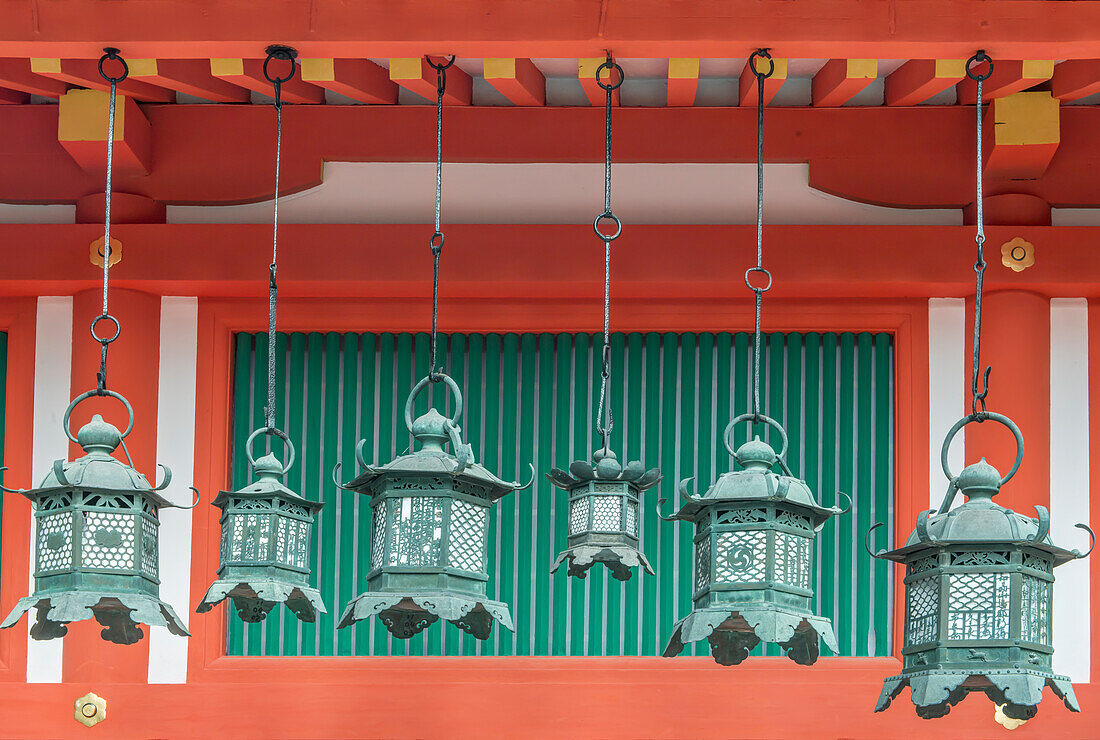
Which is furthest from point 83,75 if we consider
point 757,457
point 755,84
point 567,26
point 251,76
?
point 757,457

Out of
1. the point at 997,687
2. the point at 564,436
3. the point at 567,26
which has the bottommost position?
the point at 997,687

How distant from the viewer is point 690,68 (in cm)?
489

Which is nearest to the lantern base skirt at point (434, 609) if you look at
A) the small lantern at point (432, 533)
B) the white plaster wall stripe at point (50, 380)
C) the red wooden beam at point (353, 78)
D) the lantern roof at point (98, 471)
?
the small lantern at point (432, 533)

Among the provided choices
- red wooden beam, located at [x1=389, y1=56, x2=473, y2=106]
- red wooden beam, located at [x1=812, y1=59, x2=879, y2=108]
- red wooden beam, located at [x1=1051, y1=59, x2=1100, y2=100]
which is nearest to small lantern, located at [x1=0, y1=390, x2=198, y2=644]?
red wooden beam, located at [x1=389, y1=56, x2=473, y2=106]

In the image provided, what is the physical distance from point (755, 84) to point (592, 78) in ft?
1.58

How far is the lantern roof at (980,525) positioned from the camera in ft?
12.9

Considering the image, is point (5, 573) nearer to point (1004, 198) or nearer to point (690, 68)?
point (690, 68)

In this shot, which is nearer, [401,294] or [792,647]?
[792,647]

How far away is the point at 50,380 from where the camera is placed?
17.0 ft

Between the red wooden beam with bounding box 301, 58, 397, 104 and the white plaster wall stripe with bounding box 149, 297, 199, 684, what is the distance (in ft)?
2.64

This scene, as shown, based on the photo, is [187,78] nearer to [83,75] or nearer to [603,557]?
[83,75]

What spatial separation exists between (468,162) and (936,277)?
1408 mm

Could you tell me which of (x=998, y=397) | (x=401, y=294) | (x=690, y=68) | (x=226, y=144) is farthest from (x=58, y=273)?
(x=998, y=397)

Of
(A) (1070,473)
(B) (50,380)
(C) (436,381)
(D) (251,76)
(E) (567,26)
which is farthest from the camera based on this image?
(B) (50,380)
